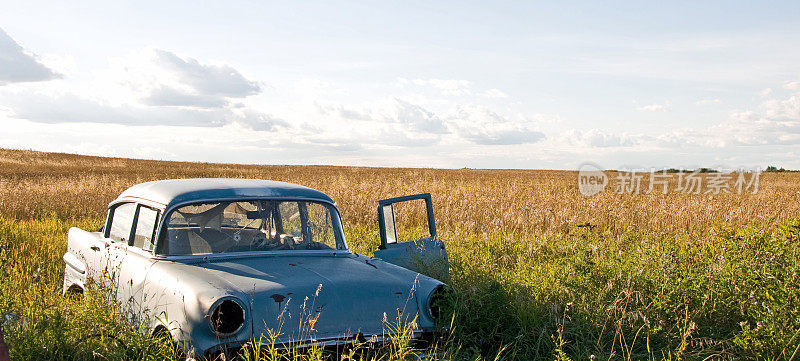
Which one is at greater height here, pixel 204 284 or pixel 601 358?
pixel 204 284

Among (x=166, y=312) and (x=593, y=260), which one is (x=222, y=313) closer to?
(x=166, y=312)

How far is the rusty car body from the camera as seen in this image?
3.55 metres

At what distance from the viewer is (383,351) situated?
3900 mm

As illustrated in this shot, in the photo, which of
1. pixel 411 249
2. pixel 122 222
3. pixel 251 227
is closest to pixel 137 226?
pixel 122 222

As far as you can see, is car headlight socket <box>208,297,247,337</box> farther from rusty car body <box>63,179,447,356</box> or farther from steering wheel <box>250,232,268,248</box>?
steering wheel <box>250,232,268,248</box>

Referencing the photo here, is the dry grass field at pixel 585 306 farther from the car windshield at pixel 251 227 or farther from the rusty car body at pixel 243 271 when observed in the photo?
the car windshield at pixel 251 227

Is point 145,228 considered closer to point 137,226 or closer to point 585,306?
point 137,226

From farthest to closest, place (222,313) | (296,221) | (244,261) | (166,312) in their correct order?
(296,221) → (244,261) → (166,312) → (222,313)

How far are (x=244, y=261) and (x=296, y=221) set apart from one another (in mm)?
757

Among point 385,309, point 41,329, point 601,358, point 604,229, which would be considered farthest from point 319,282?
point 604,229

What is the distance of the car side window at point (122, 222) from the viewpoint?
5064 millimetres

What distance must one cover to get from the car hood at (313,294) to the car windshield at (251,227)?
0.25 m

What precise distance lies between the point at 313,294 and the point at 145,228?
189 centimetres
